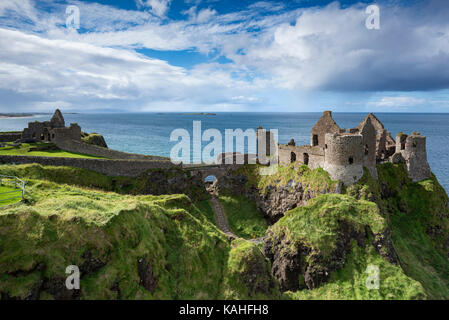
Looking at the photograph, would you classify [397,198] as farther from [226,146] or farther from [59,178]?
[226,146]

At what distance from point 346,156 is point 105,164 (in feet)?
107

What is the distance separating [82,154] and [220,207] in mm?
23243

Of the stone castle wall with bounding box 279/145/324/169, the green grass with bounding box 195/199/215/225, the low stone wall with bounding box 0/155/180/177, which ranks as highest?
the stone castle wall with bounding box 279/145/324/169

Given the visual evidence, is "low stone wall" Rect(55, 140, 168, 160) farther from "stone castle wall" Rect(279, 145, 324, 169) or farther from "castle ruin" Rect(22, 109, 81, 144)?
"stone castle wall" Rect(279, 145, 324, 169)

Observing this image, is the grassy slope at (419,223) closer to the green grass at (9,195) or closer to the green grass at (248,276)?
the green grass at (248,276)

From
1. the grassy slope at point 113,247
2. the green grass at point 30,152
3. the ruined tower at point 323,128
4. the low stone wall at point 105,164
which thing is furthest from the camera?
the ruined tower at point 323,128

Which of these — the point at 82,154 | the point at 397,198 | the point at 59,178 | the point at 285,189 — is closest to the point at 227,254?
the point at 285,189

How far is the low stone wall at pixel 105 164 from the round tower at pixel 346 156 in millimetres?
23720

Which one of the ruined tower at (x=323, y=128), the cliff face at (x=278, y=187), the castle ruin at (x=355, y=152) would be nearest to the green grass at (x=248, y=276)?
the cliff face at (x=278, y=187)

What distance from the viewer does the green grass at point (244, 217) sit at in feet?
131

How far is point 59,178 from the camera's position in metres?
35.1

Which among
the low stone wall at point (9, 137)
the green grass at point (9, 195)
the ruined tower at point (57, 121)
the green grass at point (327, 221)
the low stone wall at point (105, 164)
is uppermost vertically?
the ruined tower at point (57, 121)

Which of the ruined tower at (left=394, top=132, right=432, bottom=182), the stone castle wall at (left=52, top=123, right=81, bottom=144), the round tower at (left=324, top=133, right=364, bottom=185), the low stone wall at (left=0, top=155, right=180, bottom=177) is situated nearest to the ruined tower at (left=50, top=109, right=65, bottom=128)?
the stone castle wall at (left=52, top=123, right=81, bottom=144)

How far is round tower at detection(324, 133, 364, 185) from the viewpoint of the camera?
111 ft
